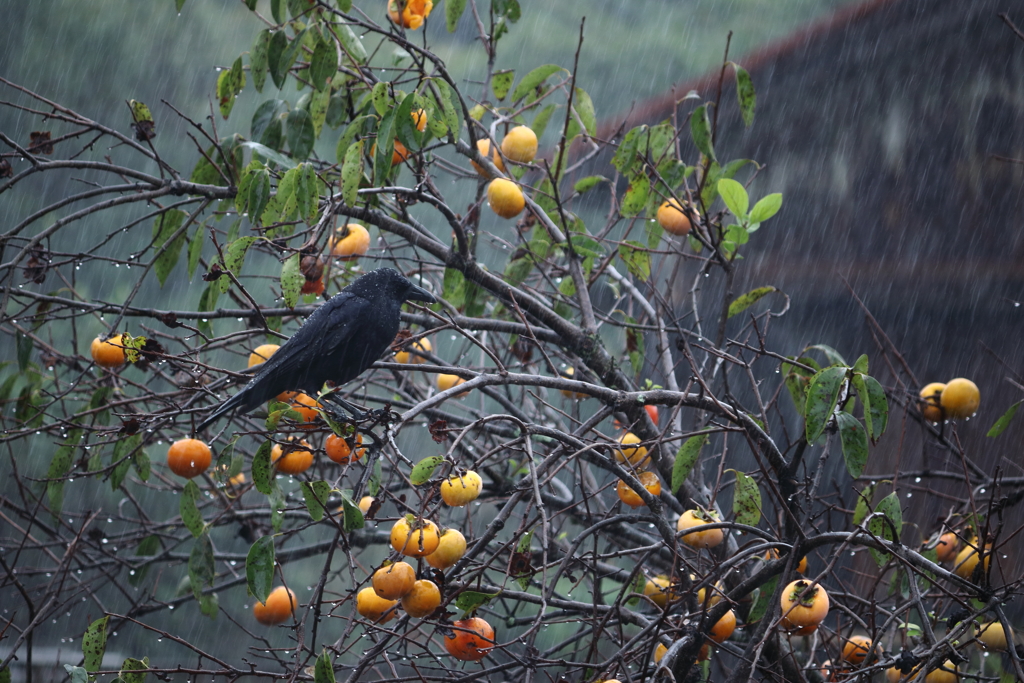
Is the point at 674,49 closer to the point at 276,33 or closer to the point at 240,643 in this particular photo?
the point at 276,33

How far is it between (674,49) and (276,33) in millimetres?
5239

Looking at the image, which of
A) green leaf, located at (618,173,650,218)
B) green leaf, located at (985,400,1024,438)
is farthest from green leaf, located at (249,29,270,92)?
green leaf, located at (985,400,1024,438)

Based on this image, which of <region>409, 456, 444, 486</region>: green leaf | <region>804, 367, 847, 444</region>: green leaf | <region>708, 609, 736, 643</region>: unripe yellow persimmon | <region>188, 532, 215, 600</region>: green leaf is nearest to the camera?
<region>409, 456, 444, 486</region>: green leaf

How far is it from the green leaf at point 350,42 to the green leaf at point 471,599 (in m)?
1.27

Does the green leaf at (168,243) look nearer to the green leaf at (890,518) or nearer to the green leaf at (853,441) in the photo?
the green leaf at (853,441)

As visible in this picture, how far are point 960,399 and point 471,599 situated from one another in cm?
145

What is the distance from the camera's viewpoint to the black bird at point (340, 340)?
58.8 inches

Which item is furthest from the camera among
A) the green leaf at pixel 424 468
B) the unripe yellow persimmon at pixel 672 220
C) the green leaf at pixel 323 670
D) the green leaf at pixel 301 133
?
the unripe yellow persimmon at pixel 672 220

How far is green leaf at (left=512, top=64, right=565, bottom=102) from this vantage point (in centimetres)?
206

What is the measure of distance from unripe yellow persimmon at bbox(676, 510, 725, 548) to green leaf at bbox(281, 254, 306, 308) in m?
0.88

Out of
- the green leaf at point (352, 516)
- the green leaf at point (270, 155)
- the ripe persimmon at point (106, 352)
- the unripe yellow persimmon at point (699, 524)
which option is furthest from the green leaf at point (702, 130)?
the ripe persimmon at point (106, 352)

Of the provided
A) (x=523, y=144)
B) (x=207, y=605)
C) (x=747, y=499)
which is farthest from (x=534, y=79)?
(x=207, y=605)

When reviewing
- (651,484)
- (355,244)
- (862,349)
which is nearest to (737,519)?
(651,484)

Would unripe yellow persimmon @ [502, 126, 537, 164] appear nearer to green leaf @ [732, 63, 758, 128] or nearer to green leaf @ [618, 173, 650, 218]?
green leaf @ [618, 173, 650, 218]
